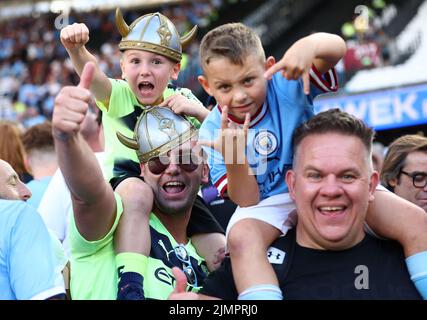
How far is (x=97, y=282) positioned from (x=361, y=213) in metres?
1.21

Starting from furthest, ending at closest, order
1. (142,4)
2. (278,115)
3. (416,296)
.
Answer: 1. (142,4)
2. (278,115)
3. (416,296)

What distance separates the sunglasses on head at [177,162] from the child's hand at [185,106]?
29 cm

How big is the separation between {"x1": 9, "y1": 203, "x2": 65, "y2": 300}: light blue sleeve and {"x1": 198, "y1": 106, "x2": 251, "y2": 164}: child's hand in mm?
775

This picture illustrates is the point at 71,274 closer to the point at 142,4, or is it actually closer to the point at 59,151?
the point at 59,151

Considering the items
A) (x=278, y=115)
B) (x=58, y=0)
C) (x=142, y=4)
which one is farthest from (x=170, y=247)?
(x=142, y=4)

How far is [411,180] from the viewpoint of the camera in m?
4.52

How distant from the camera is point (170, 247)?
12.3ft

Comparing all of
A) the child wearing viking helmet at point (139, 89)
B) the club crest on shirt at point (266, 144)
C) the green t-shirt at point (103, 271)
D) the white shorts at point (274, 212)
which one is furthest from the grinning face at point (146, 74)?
the white shorts at point (274, 212)

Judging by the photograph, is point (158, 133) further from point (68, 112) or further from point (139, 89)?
point (68, 112)

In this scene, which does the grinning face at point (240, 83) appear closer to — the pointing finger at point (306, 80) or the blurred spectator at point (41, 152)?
the pointing finger at point (306, 80)

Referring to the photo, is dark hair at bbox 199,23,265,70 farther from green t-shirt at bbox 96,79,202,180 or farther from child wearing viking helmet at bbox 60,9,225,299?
green t-shirt at bbox 96,79,202,180

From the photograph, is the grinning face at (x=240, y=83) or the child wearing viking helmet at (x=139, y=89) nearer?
the grinning face at (x=240, y=83)

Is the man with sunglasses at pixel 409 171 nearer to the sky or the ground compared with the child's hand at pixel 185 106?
nearer to the ground

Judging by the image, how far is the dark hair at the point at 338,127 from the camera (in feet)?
10.7
